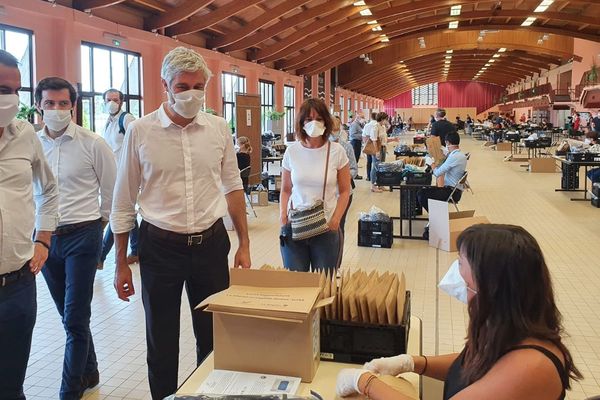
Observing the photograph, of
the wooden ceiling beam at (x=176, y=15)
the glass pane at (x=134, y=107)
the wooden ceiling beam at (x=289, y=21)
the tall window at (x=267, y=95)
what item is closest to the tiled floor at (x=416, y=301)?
the glass pane at (x=134, y=107)

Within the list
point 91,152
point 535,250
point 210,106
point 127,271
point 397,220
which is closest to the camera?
point 535,250

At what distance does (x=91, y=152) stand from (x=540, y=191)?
33.3 ft

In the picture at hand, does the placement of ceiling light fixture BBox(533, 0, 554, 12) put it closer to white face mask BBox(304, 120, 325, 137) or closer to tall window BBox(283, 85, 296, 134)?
tall window BBox(283, 85, 296, 134)

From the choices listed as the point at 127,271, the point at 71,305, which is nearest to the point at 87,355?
the point at 71,305

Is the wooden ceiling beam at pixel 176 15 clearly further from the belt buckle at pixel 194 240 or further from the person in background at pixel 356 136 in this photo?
the belt buckle at pixel 194 240

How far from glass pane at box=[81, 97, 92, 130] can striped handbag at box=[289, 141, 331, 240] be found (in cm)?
795

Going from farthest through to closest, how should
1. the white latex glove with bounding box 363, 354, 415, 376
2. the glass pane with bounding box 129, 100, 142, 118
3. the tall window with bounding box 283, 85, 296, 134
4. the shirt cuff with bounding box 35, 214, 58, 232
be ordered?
the tall window with bounding box 283, 85, 296, 134 < the glass pane with bounding box 129, 100, 142, 118 < the shirt cuff with bounding box 35, 214, 58, 232 < the white latex glove with bounding box 363, 354, 415, 376

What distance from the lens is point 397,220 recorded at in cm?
869

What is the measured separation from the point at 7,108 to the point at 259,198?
8.38 m

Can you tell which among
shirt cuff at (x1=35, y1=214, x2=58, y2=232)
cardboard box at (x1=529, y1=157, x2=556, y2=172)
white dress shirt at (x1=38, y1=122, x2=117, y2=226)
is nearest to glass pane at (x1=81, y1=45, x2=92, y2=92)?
white dress shirt at (x1=38, y1=122, x2=117, y2=226)

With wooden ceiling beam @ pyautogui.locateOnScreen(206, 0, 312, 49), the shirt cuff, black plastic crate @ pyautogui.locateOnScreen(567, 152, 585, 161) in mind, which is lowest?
the shirt cuff

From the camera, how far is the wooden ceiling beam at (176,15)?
1185 cm

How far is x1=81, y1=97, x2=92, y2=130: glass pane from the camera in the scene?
33.7 ft

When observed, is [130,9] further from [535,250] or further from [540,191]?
[535,250]
